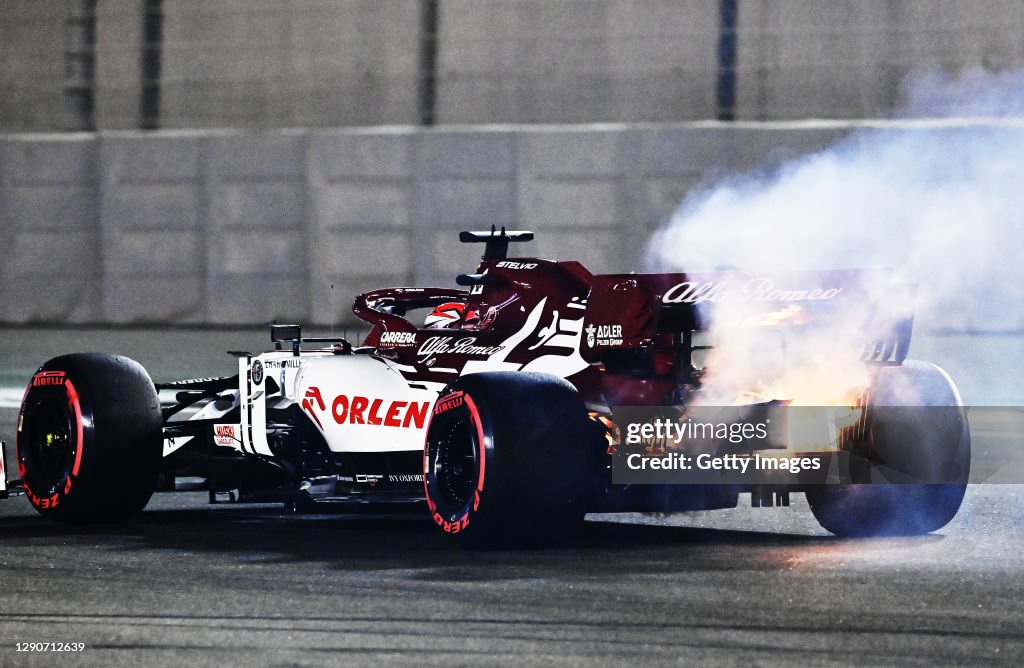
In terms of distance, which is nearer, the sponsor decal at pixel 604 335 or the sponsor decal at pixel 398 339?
the sponsor decal at pixel 604 335

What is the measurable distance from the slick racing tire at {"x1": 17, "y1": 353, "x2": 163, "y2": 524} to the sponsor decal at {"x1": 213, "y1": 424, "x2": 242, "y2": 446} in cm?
41

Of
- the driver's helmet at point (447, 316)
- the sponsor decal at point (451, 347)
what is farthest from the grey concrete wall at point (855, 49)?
the sponsor decal at point (451, 347)

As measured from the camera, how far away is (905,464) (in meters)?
8.71

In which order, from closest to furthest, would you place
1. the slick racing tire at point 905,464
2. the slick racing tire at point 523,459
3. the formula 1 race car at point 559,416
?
the slick racing tire at point 523,459 → the formula 1 race car at point 559,416 → the slick racing tire at point 905,464

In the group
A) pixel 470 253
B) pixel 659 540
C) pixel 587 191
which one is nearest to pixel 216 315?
pixel 470 253

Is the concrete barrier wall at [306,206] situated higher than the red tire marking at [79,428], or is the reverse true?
the concrete barrier wall at [306,206]

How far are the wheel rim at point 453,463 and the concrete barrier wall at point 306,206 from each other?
1195 centimetres

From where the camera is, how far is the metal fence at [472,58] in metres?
20.0

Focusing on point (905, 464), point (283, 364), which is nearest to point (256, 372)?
point (283, 364)

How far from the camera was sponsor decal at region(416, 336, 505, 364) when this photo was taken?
9.33 m

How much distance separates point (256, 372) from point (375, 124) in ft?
39.3

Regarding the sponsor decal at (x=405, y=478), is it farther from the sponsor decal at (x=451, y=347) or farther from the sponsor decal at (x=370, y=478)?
the sponsor decal at (x=451, y=347)

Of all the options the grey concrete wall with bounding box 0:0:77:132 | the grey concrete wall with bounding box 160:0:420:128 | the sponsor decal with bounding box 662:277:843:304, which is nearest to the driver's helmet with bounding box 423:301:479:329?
the sponsor decal with bounding box 662:277:843:304

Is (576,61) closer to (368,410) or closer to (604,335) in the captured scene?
(368,410)
